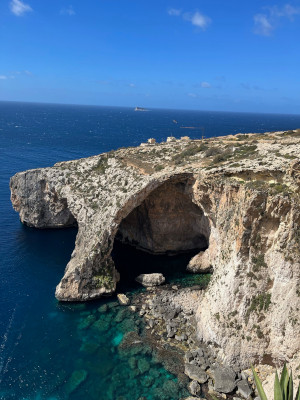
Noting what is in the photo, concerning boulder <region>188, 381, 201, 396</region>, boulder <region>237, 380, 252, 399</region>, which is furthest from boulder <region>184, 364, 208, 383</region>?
boulder <region>237, 380, 252, 399</region>

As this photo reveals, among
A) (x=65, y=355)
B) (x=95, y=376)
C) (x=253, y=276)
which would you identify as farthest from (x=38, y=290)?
(x=253, y=276)

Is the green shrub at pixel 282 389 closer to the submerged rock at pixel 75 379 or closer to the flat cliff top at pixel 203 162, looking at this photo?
the flat cliff top at pixel 203 162

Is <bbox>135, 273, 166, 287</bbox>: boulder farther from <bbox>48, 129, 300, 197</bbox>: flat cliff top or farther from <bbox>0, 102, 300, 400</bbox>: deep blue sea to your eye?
<bbox>48, 129, 300, 197</bbox>: flat cliff top

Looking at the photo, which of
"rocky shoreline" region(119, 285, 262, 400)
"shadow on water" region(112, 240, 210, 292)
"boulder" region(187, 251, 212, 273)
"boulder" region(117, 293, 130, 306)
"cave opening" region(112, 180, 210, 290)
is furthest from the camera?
"cave opening" region(112, 180, 210, 290)

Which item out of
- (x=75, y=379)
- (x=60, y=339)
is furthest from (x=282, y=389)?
(x=60, y=339)

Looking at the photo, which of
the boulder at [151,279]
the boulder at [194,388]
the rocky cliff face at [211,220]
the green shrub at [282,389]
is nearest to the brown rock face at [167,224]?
the rocky cliff face at [211,220]

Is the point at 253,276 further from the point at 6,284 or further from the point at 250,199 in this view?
the point at 6,284

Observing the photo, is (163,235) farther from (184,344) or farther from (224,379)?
(224,379)
